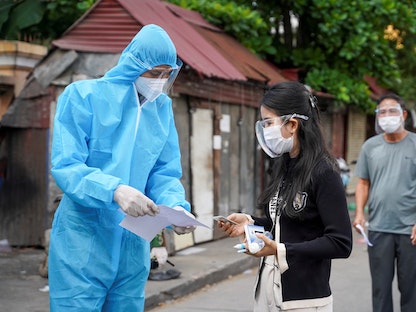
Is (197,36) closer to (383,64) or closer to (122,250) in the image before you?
(383,64)

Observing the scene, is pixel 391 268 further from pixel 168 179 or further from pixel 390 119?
pixel 168 179

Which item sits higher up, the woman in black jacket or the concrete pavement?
the woman in black jacket

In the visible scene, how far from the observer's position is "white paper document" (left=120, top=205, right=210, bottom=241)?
10.6ft

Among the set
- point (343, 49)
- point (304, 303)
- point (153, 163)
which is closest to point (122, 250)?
point (153, 163)

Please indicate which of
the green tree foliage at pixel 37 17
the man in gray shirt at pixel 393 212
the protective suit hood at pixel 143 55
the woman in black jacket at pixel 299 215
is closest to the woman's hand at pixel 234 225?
the woman in black jacket at pixel 299 215

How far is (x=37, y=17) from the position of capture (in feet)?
29.1

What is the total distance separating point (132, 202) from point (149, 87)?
70cm

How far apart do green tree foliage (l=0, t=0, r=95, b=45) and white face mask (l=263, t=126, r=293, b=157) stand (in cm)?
511

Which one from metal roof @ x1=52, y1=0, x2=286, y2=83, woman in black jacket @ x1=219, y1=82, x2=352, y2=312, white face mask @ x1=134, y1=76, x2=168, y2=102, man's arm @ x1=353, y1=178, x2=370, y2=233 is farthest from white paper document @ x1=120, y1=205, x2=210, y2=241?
metal roof @ x1=52, y1=0, x2=286, y2=83

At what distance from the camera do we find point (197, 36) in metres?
11.3

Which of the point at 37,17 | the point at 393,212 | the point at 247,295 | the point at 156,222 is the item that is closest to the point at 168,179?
the point at 156,222

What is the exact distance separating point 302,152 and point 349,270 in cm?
648

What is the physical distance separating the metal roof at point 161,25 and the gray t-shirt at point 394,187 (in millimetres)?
3858

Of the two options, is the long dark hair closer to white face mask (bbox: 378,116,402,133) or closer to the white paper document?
the white paper document
